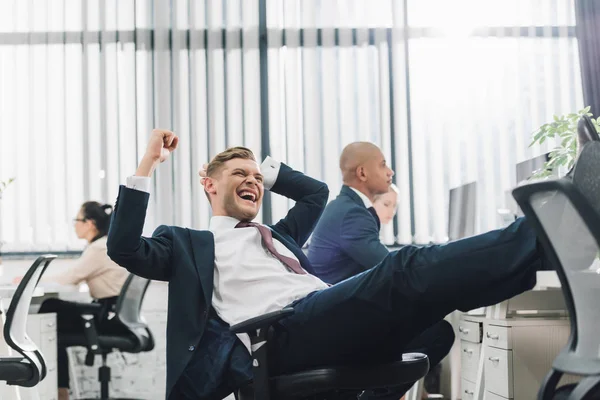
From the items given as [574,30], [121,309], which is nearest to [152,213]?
[121,309]

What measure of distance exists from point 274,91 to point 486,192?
1.66 m

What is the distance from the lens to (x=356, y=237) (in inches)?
121

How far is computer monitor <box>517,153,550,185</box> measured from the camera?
4016 millimetres

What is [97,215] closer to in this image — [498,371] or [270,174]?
[270,174]

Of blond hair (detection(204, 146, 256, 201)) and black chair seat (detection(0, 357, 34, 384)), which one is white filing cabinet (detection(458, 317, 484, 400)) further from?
black chair seat (detection(0, 357, 34, 384))

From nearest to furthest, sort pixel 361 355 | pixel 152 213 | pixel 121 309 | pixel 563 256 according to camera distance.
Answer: pixel 563 256 → pixel 361 355 → pixel 121 309 → pixel 152 213

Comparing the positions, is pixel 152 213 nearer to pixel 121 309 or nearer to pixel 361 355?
pixel 121 309

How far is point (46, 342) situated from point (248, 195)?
82.8 inches

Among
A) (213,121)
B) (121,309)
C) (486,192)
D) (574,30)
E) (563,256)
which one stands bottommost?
(121,309)

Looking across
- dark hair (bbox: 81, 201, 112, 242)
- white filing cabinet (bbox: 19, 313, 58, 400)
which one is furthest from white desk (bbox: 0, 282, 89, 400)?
dark hair (bbox: 81, 201, 112, 242)

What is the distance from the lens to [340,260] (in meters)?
3.15

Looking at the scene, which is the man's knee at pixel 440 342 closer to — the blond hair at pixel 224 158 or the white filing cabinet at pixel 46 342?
the blond hair at pixel 224 158

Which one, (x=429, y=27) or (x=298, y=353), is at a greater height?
(x=429, y=27)

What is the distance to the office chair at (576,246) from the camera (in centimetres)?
145
